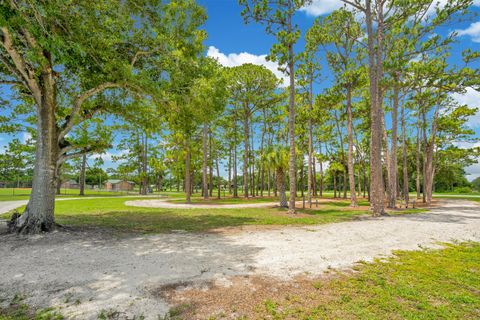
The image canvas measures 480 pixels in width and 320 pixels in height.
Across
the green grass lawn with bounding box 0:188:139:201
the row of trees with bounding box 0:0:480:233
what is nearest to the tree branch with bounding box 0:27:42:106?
the row of trees with bounding box 0:0:480:233

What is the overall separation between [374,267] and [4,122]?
13769mm

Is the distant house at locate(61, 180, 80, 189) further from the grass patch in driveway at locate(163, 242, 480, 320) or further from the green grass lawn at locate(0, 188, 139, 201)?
the grass patch in driveway at locate(163, 242, 480, 320)

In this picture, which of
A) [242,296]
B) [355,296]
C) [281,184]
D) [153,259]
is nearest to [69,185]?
[281,184]

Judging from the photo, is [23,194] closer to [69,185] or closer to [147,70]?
[147,70]

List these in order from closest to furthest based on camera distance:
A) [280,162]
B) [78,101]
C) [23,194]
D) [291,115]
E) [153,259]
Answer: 1. [153,259]
2. [78,101]
3. [291,115]
4. [280,162]
5. [23,194]

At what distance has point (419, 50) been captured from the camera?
1491 centimetres

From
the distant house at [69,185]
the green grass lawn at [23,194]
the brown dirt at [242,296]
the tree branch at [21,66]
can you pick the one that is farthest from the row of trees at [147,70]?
the distant house at [69,185]

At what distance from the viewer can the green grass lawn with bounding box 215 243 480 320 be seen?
9.86ft

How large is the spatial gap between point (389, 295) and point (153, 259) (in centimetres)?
446

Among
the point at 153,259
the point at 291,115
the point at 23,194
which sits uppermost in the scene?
the point at 291,115

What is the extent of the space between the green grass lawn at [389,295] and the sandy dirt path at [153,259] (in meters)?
0.70

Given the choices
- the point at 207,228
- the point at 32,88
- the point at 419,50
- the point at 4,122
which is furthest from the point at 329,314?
the point at 419,50

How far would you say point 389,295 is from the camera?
349 cm

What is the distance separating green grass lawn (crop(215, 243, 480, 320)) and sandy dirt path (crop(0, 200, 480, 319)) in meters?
0.70
